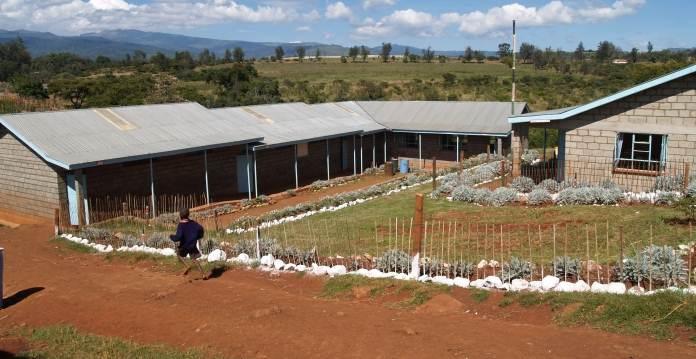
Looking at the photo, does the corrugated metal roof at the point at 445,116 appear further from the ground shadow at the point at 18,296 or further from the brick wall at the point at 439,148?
the ground shadow at the point at 18,296

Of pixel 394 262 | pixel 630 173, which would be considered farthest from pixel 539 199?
pixel 394 262

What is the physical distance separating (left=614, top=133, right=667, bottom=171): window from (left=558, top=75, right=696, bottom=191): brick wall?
0.18 metres

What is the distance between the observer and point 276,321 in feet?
28.7

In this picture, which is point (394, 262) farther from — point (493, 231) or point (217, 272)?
point (217, 272)

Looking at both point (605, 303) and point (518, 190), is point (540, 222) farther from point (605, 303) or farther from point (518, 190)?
point (605, 303)

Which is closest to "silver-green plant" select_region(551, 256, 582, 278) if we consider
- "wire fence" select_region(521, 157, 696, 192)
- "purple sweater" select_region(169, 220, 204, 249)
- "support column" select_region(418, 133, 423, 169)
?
"purple sweater" select_region(169, 220, 204, 249)

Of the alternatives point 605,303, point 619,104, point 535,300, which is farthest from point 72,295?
point 619,104

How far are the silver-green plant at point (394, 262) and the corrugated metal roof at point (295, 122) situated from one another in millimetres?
14079

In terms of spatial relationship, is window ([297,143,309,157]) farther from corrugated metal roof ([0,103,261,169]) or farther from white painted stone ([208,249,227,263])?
white painted stone ([208,249,227,263])

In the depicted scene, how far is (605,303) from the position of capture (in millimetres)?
8211

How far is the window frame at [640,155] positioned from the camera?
59.9 ft

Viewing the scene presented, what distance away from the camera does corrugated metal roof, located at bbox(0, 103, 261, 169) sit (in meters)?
19.0

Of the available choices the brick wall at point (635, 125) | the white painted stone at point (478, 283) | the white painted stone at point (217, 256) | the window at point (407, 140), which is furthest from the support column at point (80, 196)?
the window at point (407, 140)

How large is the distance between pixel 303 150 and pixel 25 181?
12122 mm
